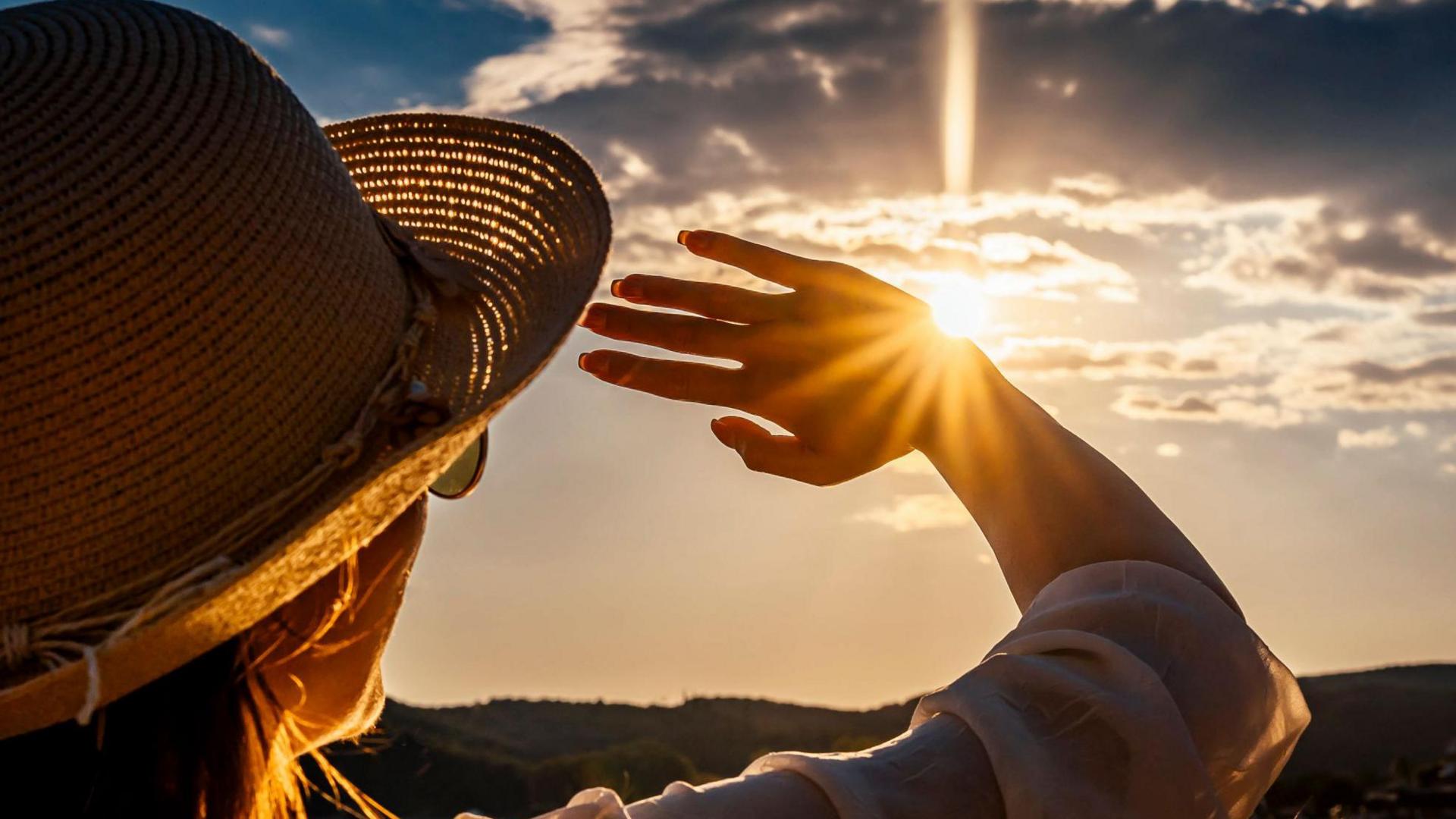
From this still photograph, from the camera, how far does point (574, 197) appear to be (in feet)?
8.16

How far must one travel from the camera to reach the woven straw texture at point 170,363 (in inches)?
62.4

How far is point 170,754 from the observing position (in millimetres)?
1589

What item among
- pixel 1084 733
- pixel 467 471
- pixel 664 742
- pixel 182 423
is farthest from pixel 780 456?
pixel 664 742

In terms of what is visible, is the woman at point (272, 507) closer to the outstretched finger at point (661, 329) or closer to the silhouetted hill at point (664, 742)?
the outstretched finger at point (661, 329)

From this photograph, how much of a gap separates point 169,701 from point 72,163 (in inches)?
26.8

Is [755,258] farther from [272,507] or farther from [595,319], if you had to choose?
[272,507]

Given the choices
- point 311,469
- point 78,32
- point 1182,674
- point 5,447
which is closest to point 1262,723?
point 1182,674

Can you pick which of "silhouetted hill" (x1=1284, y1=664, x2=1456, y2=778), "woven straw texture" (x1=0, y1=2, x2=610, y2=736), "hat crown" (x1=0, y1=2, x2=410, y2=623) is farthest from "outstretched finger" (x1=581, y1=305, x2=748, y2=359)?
"silhouetted hill" (x1=1284, y1=664, x2=1456, y2=778)

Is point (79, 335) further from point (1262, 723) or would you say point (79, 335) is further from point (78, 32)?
point (1262, 723)

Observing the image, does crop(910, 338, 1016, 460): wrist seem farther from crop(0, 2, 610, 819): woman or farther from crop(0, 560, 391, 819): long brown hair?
crop(0, 560, 391, 819): long brown hair

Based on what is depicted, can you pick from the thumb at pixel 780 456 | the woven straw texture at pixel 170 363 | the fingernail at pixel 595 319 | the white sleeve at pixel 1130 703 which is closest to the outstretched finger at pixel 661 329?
the fingernail at pixel 595 319

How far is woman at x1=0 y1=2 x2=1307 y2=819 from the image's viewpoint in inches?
61.2

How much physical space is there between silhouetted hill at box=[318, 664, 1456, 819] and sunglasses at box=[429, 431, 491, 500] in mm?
5240

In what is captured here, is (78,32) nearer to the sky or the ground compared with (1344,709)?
nearer to the sky
